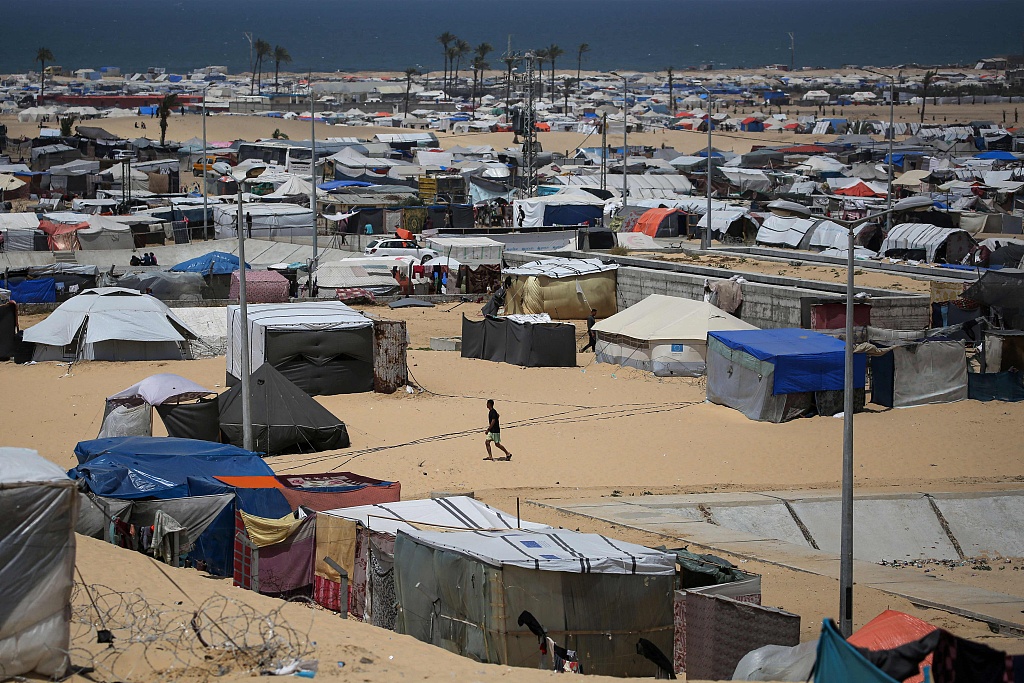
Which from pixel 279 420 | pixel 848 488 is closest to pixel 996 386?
pixel 848 488

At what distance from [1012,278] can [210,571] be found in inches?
755

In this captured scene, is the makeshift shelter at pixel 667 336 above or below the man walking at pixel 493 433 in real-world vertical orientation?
above

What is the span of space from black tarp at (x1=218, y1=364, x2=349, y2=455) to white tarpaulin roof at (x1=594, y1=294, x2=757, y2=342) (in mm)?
8971

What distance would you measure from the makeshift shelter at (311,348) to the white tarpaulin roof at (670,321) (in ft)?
20.4

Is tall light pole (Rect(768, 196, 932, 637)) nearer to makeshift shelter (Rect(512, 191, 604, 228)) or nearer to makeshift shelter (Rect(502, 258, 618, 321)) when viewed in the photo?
makeshift shelter (Rect(502, 258, 618, 321))

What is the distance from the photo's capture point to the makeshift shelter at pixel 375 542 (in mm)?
11617

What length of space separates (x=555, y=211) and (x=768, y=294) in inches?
866

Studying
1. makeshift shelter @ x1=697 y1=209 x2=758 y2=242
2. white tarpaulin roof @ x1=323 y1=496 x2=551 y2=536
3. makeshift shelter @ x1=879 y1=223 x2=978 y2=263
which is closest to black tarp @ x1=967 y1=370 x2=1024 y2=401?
white tarpaulin roof @ x1=323 y1=496 x2=551 y2=536

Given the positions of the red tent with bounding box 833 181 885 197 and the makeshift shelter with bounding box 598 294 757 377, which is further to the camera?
the red tent with bounding box 833 181 885 197

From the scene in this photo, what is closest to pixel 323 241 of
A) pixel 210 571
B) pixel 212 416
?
pixel 212 416

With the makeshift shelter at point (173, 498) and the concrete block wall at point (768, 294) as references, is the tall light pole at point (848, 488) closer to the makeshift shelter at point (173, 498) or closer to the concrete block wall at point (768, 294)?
the makeshift shelter at point (173, 498)

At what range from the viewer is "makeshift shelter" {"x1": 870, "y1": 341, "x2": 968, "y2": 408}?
22.7m

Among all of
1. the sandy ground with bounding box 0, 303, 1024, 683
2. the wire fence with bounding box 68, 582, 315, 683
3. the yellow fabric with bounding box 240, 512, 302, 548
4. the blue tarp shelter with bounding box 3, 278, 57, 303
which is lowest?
the sandy ground with bounding box 0, 303, 1024, 683

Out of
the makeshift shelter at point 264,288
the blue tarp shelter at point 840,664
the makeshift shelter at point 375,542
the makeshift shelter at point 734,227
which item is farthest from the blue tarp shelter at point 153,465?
the makeshift shelter at point 734,227
